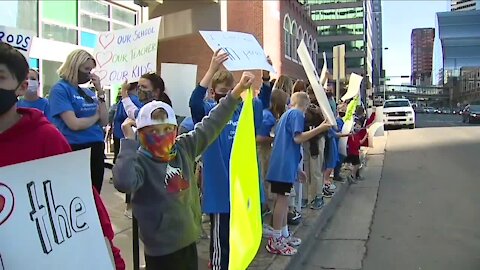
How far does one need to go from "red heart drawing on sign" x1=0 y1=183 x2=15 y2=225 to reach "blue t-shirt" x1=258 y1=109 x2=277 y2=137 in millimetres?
4434

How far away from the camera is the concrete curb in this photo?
197 inches

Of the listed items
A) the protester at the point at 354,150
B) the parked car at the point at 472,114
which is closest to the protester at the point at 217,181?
the protester at the point at 354,150

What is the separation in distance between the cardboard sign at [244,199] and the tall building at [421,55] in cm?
10656

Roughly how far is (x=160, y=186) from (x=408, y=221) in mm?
5254

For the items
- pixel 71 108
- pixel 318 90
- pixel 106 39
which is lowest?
pixel 71 108

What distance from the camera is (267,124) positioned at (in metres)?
6.10

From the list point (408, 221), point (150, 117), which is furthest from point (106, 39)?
point (408, 221)

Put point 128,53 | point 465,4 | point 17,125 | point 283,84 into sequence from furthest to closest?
point 465,4
point 283,84
point 128,53
point 17,125

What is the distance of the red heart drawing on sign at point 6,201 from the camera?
1.74 meters

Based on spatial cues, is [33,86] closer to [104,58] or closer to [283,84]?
[104,58]

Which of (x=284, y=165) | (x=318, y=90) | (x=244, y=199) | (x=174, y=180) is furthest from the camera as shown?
(x=284, y=165)

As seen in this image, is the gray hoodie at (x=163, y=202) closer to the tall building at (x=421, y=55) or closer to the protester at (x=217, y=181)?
the protester at (x=217, y=181)

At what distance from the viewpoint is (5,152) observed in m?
1.97

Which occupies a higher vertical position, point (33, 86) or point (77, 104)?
point (33, 86)
